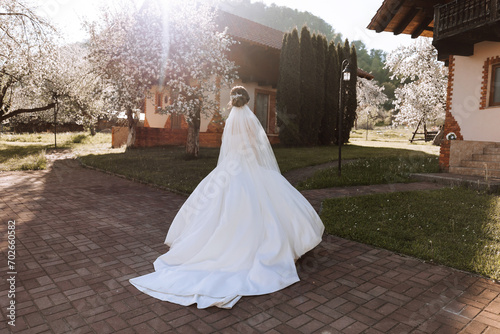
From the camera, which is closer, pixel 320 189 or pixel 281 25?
pixel 320 189

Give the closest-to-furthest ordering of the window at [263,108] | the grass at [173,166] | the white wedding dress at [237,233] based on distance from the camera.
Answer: the white wedding dress at [237,233]
the grass at [173,166]
the window at [263,108]

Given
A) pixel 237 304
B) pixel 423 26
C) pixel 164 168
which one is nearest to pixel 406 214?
pixel 237 304

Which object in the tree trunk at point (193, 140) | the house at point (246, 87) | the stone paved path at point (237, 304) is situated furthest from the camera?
the house at point (246, 87)

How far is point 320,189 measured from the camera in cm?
904

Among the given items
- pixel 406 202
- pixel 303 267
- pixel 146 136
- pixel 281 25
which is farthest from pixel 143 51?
pixel 281 25

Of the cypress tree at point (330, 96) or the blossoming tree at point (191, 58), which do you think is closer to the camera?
the blossoming tree at point (191, 58)

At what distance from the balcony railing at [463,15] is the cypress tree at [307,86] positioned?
945 centimetres

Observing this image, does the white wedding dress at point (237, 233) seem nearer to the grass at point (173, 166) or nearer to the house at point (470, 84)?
the grass at point (173, 166)

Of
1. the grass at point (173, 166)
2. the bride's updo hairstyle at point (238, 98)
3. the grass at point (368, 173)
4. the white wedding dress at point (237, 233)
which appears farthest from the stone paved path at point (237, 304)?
the grass at point (368, 173)

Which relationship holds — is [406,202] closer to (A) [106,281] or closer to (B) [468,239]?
(B) [468,239]

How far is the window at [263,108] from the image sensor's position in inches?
845

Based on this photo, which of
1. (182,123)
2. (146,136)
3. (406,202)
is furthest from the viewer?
(182,123)

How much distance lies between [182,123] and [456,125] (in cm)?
1493

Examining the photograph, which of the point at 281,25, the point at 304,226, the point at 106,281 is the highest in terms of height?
Answer: the point at 281,25
